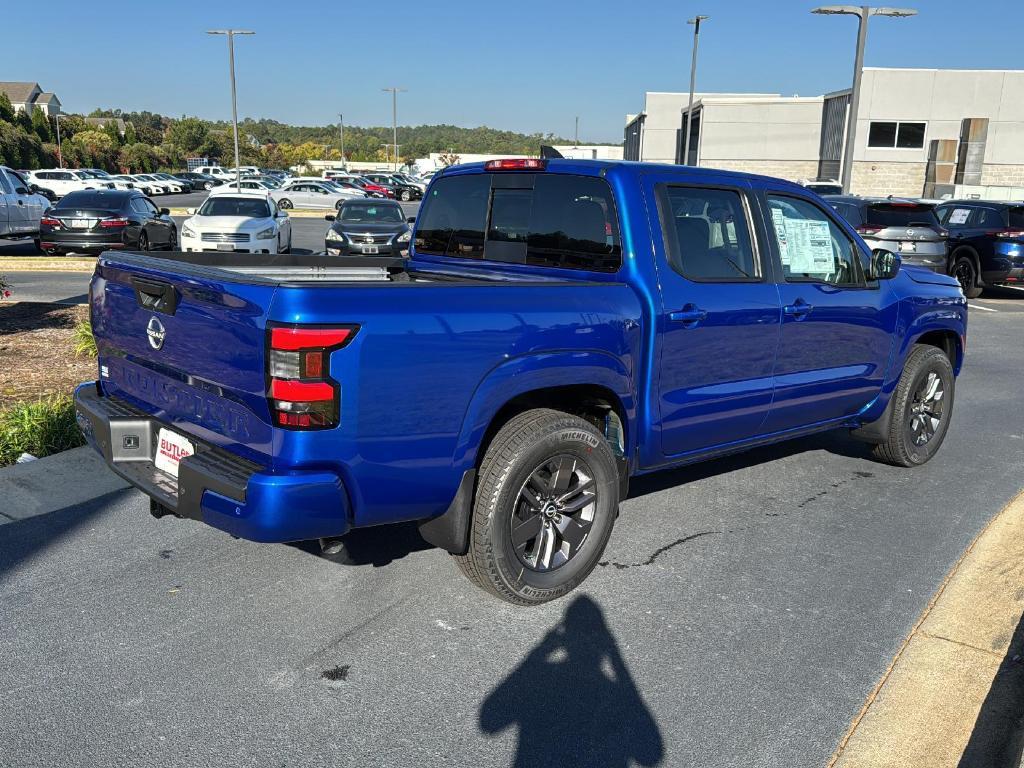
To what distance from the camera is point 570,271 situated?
4.39 metres

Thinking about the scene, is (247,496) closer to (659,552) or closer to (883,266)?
(659,552)

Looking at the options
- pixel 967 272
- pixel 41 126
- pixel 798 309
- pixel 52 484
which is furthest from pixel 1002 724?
pixel 41 126

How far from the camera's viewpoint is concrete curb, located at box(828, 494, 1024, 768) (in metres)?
2.98

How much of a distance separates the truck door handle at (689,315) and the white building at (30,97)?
109506mm

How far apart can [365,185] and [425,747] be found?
51307mm

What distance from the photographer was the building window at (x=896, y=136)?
44.5 metres

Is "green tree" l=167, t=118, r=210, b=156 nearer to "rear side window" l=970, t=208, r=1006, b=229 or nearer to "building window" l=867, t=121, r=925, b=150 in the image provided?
"building window" l=867, t=121, r=925, b=150

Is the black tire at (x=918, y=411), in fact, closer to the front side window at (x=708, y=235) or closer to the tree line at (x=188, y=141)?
the front side window at (x=708, y=235)

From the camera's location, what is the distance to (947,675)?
3436mm

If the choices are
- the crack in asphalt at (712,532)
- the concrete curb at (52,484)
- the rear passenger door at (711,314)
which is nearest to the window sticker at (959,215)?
the crack in asphalt at (712,532)

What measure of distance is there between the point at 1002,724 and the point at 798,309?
7.75ft

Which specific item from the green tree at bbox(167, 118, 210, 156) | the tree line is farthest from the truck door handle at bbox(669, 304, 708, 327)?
the green tree at bbox(167, 118, 210, 156)

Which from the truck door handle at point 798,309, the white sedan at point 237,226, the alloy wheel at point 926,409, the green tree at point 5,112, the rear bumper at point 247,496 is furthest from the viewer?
the green tree at point 5,112

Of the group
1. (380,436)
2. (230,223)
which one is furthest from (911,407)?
(230,223)
